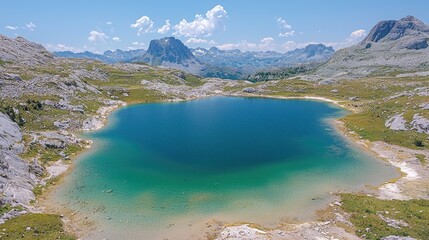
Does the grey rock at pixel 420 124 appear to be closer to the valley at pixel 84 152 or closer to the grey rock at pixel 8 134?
the valley at pixel 84 152

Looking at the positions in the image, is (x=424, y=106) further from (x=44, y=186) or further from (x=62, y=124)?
(x=62, y=124)

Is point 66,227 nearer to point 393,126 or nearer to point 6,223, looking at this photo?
point 6,223

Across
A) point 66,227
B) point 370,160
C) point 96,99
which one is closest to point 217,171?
point 66,227

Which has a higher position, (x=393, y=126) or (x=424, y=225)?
(x=393, y=126)

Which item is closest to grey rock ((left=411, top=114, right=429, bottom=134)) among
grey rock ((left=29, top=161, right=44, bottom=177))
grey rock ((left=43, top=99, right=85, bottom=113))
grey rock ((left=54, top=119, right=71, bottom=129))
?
grey rock ((left=29, top=161, right=44, bottom=177))

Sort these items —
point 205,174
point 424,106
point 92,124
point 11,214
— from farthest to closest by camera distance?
point 92,124
point 424,106
point 205,174
point 11,214

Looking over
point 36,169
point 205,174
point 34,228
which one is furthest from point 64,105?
point 34,228
